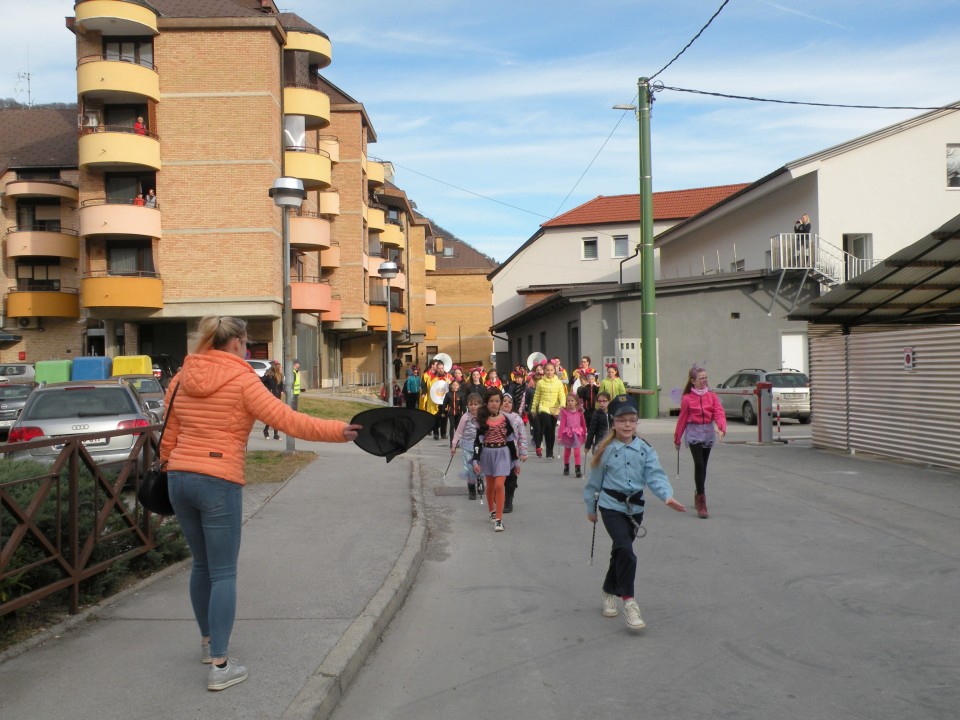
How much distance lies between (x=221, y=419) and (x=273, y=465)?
34.8 feet

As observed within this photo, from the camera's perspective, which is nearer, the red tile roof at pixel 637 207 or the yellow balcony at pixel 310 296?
the yellow balcony at pixel 310 296

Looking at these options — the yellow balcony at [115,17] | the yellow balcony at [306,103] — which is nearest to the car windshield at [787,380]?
the yellow balcony at [306,103]

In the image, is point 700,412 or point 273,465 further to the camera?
point 273,465

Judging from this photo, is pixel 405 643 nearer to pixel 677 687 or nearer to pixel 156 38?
pixel 677 687

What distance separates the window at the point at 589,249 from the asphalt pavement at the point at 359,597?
44898 millimetres

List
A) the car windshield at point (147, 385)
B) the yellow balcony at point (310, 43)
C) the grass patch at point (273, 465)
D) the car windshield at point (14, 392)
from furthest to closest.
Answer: the yellow balcony at point (310, 43) < the car windshield at point (14, 392) < the car windshield at point (147, 385) < the grass patch at point (273, 465)

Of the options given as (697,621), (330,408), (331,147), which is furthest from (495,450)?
(331,147)

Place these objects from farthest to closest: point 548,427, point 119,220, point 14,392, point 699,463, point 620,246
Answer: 1. point 620,246
2. point 119,220
3. point 14,392
4. point 548,427
5. point 699,463

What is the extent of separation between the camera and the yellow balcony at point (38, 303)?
1753 inches

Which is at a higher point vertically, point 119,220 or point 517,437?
point 119,220

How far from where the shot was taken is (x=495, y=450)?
1059 centimetres

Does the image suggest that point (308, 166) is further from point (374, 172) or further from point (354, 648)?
point (354, 648)

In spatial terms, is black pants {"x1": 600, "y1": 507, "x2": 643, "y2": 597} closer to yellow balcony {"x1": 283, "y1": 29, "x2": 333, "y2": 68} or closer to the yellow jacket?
the yellow jacket

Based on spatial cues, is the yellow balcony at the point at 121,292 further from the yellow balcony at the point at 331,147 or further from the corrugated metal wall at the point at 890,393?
the corrugated metal wall at the point at 890,393
